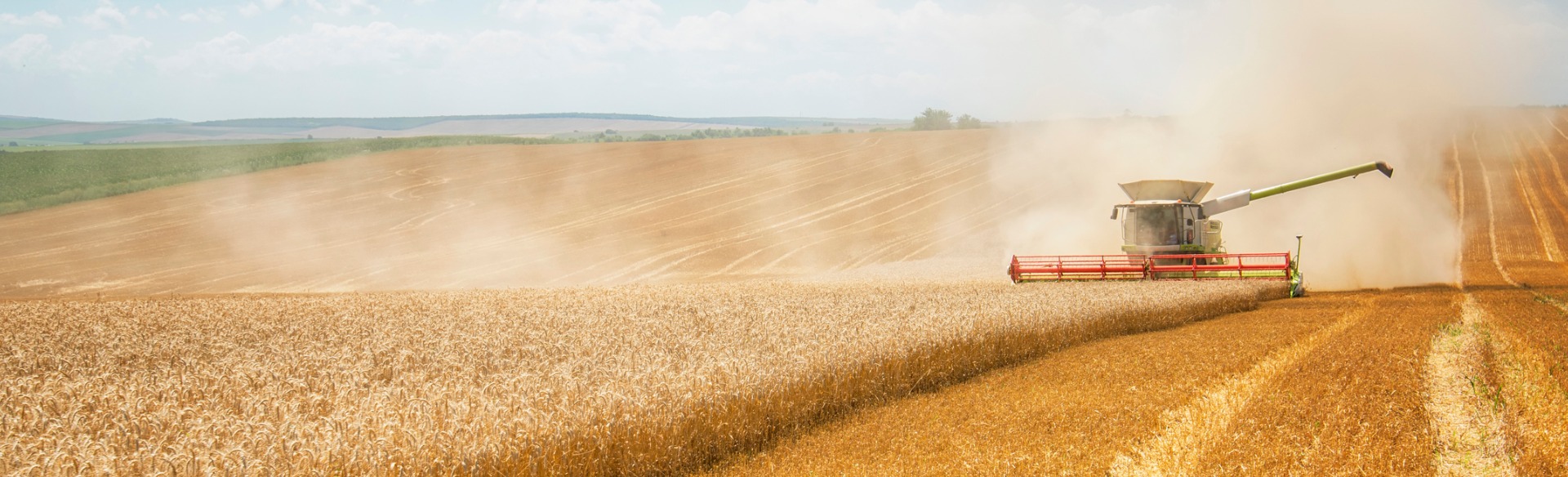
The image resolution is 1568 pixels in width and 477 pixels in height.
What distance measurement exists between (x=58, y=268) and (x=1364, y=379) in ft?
110

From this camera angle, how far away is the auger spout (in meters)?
19.8

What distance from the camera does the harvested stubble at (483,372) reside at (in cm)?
554

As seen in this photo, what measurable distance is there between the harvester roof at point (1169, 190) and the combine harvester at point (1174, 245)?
0.06ft

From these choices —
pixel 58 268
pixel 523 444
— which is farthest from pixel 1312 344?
pixel 58 268

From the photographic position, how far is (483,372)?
8.59 metres

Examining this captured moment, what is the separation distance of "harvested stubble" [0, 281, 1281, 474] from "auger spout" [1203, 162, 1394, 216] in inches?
249

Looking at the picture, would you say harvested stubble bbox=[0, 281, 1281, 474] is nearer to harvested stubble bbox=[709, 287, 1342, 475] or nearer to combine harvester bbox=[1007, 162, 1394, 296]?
harvested stubble bbox=[709, 287, 1342, 475]

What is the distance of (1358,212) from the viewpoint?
2438 centimetres

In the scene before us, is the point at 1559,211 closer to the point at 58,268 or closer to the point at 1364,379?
the point at 1364,379

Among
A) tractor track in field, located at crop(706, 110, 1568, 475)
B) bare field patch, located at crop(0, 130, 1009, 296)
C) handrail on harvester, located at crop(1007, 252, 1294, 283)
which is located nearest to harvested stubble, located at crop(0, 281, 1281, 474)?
tractor track in field, located at crop(706, 110, 1568, 475)

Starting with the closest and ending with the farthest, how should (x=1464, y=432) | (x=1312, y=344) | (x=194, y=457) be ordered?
(x=194, y=457)
(x=1464, y=432)
(x=1312, y=344)

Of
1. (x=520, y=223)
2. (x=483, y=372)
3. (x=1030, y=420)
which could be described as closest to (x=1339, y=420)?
(x=1030, y=420)

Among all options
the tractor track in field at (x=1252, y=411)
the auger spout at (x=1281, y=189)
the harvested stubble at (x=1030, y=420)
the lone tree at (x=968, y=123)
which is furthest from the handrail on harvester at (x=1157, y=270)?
the lone tree at (x=968, y=123)

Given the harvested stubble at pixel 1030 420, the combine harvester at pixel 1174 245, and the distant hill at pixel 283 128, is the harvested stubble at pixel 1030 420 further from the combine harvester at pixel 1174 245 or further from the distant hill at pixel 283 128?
the distant hill at pixel 283 128
